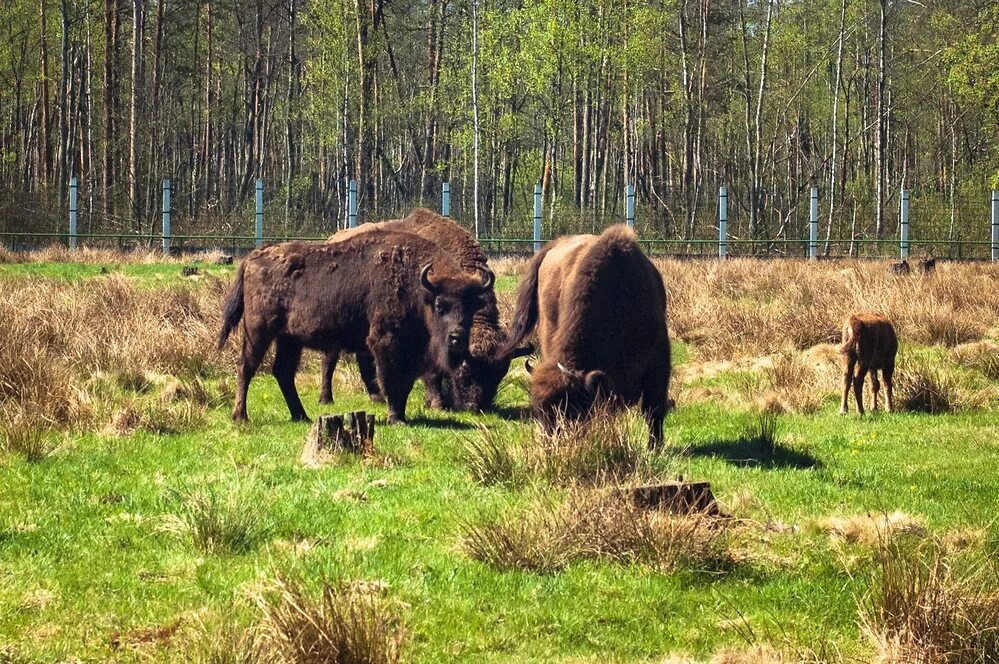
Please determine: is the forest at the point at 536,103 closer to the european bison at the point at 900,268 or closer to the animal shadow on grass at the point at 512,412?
the european bison at the point at 900,268

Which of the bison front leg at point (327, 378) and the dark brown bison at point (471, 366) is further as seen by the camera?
the bison front leg at point (327, 378)

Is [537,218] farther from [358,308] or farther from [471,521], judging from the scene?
[471,521]

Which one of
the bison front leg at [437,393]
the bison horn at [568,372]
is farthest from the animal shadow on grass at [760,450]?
the bison front leg at [437,393]

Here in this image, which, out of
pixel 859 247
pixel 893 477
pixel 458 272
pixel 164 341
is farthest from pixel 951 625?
pixel 859 247

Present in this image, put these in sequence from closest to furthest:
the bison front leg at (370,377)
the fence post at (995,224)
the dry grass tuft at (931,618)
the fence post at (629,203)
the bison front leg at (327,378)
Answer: the dry grass tuft at (931,618) → the bison front leg at (327,378) → the bison front leg at (370,377) → the fence post at (995,224) → the fence post at (629,203)

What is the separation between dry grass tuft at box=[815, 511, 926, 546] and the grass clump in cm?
326

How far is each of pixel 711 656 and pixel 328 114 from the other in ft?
150

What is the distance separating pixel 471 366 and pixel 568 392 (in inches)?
127

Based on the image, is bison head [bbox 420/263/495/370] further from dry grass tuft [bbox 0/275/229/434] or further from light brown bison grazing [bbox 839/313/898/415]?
light brown bison grazing [bbox 839/313/898/415]

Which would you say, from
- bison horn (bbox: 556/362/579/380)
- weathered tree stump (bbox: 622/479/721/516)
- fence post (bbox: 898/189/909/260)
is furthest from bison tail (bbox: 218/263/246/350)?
fence post (bbox: 898/189/909/260)

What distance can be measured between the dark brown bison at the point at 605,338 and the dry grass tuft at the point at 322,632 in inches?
165

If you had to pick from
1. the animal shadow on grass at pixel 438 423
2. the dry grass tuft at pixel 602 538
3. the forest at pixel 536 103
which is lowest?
the animal shadow on grass at pixel 438 423

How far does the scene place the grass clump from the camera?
6016 mm

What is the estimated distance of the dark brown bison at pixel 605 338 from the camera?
862 cm
